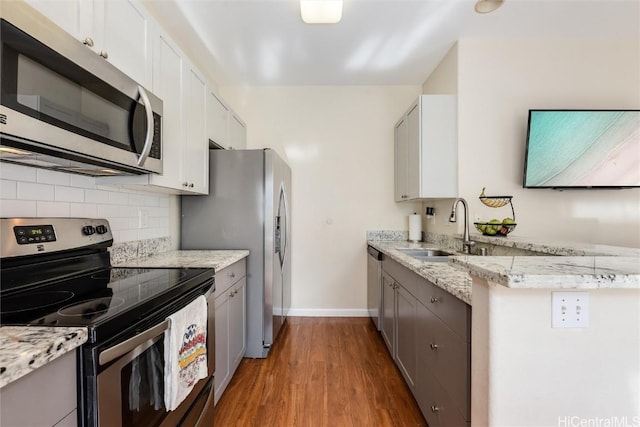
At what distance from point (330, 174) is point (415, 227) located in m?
1.14

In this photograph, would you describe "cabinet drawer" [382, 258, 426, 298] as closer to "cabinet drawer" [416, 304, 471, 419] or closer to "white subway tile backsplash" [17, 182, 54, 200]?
"cabinet drawer" [416, 304, 471, 419]

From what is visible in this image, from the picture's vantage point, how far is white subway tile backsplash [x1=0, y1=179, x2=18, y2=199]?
3.89ft

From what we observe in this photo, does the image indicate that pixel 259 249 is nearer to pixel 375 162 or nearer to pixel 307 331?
pixel 307 331

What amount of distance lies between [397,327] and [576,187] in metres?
1.86

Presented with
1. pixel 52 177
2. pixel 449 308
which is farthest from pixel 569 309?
pixel 52 177

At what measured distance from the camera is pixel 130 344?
3.10ft

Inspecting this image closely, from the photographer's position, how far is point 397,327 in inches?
87.7

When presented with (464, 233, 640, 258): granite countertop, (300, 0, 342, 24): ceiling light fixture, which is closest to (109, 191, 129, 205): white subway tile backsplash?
(300, 0, 342, 24): ceiling light fixture

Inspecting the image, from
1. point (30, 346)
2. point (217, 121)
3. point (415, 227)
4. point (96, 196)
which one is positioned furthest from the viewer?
point (415, 227)

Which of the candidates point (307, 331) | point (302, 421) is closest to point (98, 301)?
point (302, 421)

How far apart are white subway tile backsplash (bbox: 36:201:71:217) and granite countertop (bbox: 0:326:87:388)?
77cm

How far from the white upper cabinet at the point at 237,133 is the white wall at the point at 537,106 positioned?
7.02 ft

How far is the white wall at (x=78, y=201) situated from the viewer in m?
1.23

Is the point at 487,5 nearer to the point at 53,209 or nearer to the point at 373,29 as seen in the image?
the point at 373,29
